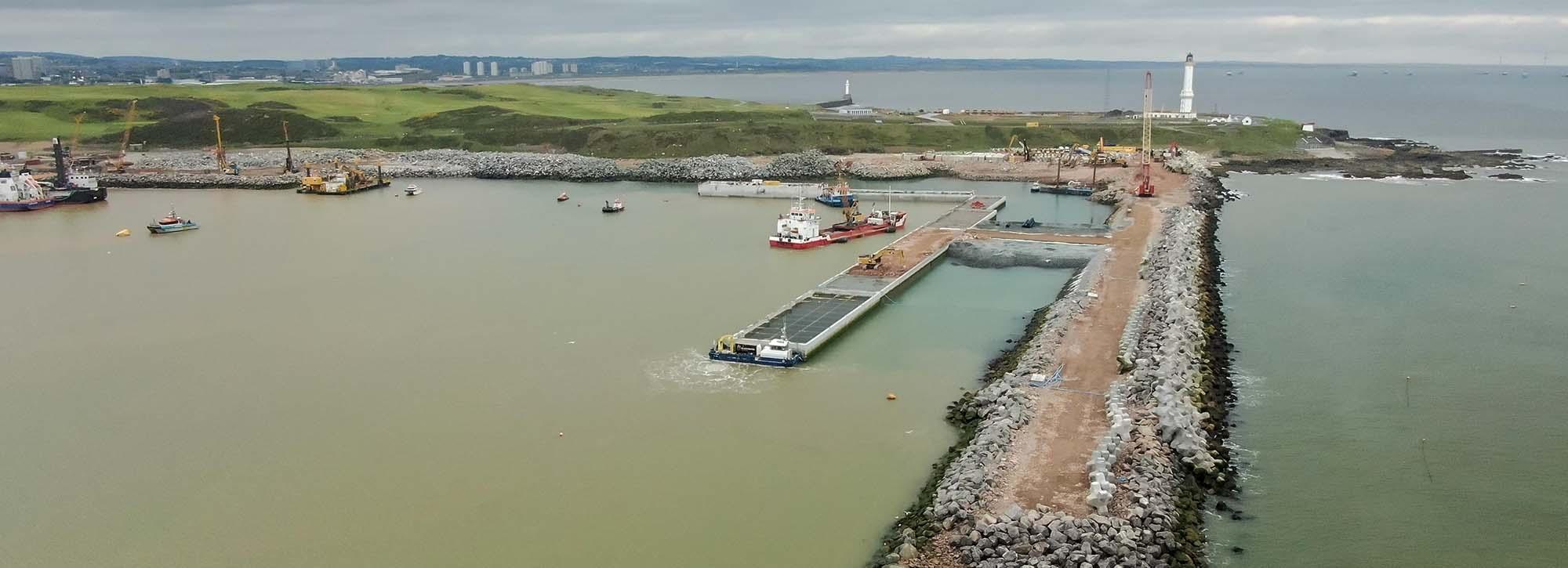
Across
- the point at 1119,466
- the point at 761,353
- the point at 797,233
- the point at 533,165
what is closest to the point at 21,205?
the point at 533,165

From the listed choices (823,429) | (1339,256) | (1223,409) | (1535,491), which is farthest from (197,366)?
(1339,256)

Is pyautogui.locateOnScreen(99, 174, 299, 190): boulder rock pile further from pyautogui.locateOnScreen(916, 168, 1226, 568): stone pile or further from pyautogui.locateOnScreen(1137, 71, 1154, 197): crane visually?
pyautogui.locateOnScreen(916, 168, 1226, 568): stone pile

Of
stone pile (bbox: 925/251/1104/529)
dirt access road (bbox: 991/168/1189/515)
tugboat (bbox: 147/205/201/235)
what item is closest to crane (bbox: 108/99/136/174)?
tugboat (bbox: 147/205/201/235)

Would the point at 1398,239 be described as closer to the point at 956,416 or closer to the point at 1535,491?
the point at 1535,491

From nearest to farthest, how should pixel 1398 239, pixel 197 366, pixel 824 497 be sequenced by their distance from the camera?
pixel 824 497 < pixel 197 366 < pixel 1398 239

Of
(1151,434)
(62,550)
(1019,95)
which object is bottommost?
(62,550)

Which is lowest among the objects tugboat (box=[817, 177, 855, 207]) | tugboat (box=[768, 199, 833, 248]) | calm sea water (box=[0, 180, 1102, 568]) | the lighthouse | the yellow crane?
calm sea water (box=[0, 180, 1102, 568])

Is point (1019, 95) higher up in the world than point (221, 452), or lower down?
higher up
